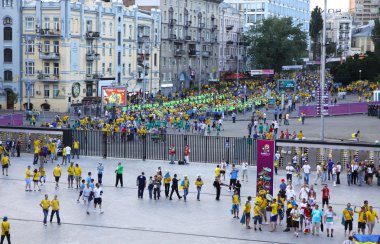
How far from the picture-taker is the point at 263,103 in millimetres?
77875

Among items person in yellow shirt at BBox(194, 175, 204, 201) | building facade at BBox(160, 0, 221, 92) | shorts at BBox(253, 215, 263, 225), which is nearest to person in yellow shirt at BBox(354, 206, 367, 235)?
shorts at BBox(253, 215, 263, 225)

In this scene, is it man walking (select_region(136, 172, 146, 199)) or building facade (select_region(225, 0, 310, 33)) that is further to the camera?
building facade (select_region(225, 0, 310, 33))

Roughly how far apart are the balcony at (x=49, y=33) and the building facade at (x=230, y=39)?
49.4m

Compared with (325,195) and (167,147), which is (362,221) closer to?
(325,195)

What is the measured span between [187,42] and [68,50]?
34.9 m

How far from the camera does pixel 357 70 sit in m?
106

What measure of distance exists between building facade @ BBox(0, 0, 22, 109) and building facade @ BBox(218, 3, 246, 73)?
50.3 meters

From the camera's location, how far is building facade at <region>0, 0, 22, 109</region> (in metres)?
76.1

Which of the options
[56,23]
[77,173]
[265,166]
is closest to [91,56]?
[56,23]

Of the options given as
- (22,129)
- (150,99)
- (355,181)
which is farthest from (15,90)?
(355,181)

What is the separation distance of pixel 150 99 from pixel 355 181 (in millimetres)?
49446

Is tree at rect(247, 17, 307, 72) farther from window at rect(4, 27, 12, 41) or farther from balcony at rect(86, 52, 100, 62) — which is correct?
window at rect(4, 27, 12, 41)

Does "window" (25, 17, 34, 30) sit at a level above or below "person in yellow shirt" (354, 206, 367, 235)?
above

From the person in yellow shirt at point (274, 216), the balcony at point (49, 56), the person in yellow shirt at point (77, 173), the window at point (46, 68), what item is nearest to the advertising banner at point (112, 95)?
the balcony at point (49, 56)
